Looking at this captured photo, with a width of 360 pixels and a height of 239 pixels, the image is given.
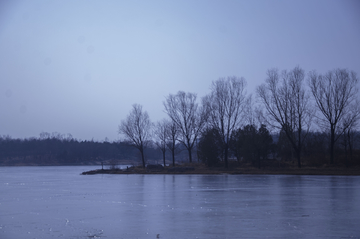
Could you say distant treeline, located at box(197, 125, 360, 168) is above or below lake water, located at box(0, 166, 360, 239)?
above

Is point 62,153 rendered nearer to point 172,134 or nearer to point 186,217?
point 172,134

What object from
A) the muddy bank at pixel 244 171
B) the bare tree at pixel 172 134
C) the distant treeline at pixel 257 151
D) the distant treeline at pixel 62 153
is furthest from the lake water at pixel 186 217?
the distant treeline at pixel 62 153

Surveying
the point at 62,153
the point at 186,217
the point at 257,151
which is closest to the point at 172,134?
the point at 257,151

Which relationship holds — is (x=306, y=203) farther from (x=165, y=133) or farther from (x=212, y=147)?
(x=165, y=133)

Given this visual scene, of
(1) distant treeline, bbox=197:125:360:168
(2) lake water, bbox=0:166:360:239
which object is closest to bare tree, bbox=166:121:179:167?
(1) distant treeline, bbox=197:125:360:168

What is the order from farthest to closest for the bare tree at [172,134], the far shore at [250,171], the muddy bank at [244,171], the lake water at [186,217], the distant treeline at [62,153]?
the distant treeline at [62,153] < the bare tree at [172,134] < the muddy bank at [244,171] < the far shore at [250,171] < the lake water at [186,217]

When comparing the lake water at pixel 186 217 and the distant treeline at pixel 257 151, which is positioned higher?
the distant treeline at pixel 257 151

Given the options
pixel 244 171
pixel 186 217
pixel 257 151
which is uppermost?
pixel 257 151

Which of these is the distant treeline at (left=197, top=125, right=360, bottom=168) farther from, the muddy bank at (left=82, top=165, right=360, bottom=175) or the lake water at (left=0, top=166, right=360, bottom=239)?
the lake water at (left=0, top=166, right=360, bottom=239)

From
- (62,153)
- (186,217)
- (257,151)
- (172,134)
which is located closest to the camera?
(186,217)

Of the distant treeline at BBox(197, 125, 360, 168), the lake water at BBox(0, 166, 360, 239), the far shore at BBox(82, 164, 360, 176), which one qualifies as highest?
the distant treeline at BBox(197, 125, 360, 168)

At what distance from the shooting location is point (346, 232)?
9125 millimetres

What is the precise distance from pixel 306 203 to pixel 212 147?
35.6 metres

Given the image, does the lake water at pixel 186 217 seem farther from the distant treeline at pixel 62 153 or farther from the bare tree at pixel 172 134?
the distant treeline at pixel 62 153
